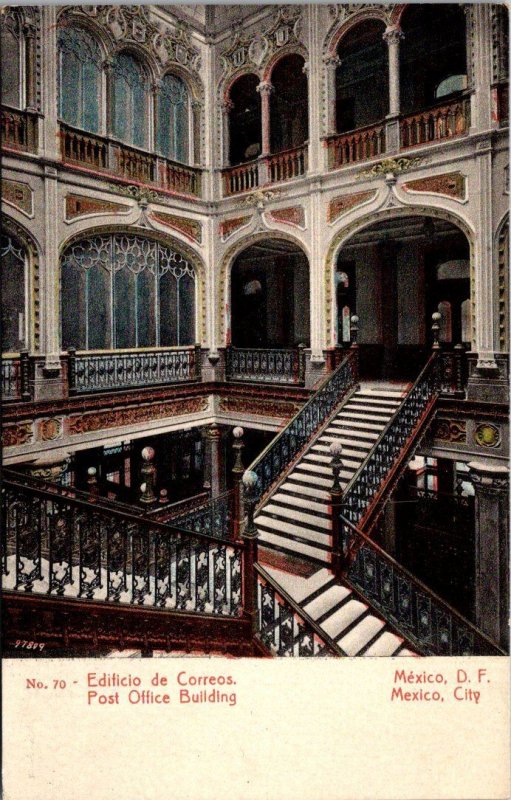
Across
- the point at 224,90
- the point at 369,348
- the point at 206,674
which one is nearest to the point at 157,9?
the point at 224,90

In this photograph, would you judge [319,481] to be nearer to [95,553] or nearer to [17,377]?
[95,553]

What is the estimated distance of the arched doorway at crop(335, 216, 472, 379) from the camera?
1066 cm

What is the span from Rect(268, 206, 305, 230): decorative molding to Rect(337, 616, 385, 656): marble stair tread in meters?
6.70

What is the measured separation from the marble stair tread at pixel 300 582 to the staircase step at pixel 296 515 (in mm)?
652

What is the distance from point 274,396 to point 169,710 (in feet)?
21.8

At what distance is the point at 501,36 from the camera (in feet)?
14.7

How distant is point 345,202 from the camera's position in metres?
8.78

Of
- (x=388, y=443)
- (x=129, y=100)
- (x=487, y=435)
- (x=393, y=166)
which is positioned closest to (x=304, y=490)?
(x=388, y=443)

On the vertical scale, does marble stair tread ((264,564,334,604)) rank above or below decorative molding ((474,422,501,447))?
below

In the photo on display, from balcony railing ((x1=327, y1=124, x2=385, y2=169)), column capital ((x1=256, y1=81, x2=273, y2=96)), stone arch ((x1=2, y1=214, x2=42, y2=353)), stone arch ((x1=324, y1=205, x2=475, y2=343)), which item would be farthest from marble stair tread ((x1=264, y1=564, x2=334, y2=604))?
column capital ((x1=256, y1=81, x2=273, y2=96))

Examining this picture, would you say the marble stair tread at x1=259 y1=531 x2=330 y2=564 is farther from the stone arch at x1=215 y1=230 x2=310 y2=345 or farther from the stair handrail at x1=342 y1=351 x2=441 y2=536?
the stone arch at x1=215 y1=230 x2=310 y2=345

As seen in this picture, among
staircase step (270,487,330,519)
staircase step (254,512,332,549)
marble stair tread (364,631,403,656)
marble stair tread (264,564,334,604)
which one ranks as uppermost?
staircase step (270,487,330,519)

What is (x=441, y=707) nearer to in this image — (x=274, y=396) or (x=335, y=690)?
(x=335, y=690)

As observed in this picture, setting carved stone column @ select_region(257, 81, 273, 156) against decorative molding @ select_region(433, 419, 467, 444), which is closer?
decorative molding @ select_region(433, 419, 467, 444)
